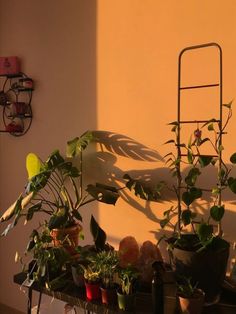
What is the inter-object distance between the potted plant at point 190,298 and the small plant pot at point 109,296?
0.81ft

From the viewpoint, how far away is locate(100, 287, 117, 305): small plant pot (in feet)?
3.95

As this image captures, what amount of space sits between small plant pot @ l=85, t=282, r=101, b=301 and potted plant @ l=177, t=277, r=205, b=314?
1.05 feet

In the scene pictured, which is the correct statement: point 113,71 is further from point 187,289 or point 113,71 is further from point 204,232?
point 187,289

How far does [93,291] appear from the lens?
125 cm

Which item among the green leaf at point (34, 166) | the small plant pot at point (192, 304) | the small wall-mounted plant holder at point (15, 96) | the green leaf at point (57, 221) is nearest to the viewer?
the small plant pot at point (192, 304)

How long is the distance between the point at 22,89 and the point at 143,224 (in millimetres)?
1127

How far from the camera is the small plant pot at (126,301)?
1146 mm

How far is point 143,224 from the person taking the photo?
5.33ft

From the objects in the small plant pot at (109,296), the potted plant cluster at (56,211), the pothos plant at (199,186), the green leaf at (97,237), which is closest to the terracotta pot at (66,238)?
the potted plant cluster at (56,211)

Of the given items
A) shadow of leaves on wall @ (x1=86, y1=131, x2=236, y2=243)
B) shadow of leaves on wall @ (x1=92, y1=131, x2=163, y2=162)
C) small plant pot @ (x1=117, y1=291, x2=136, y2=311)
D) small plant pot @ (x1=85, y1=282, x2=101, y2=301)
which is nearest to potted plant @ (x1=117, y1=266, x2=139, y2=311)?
small plant pot @ (x1=117, y1=291, x2=136, y2=311)

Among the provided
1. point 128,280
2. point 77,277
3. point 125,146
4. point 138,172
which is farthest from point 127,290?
point 125,146

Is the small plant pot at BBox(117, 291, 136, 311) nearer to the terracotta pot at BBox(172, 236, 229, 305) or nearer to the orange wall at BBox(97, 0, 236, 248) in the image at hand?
the terracotta pot at BBox(172, 236, 229, 305)

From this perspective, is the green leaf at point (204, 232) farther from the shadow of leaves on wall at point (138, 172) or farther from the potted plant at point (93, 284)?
the potted plant at point (93, 284)

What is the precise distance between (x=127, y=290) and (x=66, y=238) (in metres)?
0.41
